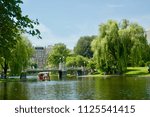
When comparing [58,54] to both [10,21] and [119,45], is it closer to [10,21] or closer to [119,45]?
[119,45]

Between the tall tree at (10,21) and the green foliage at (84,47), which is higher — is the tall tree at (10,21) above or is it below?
below

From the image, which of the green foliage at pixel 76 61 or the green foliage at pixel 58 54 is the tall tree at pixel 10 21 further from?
the green foliage at pixel 58 54

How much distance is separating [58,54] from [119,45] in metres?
58.0

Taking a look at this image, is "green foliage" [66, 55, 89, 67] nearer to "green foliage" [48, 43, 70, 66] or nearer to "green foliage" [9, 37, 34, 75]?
"green foliage" [48, 43, 70, 66]

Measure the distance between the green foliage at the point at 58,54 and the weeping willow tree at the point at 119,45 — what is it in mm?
52232

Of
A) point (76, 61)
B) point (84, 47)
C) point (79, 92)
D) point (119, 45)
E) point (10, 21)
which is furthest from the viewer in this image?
point (84, 47)

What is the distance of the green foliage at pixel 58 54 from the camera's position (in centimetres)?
11844

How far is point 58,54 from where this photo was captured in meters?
119

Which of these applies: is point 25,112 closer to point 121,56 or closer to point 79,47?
point 121,56

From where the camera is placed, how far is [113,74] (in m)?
67.4

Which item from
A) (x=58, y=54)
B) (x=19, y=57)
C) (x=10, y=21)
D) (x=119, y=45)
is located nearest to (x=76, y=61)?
(x=58, y=54)

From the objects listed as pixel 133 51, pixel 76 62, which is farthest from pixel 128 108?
pixel 76 62

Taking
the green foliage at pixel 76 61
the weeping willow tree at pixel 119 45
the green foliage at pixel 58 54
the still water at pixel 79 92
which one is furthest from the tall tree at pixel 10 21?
the green foliage at pixel 58 54

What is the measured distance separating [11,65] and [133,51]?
18752 mm
